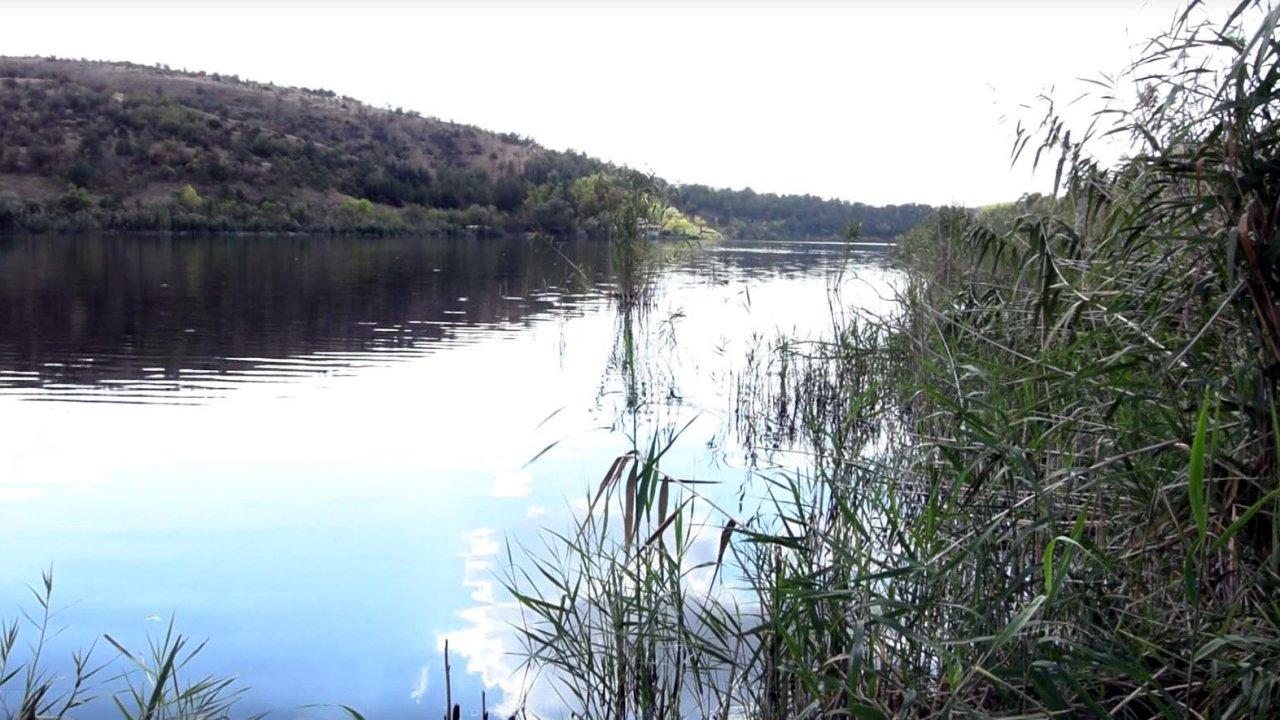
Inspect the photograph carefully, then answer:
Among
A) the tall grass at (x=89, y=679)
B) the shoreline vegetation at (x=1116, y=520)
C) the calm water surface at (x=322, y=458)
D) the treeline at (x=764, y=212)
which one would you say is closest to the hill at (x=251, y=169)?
the treeline at (x=764, y=212)

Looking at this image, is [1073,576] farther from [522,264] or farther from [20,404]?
[522,264]

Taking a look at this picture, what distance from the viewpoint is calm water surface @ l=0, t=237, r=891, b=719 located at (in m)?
4.87

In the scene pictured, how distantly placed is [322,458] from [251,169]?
53.1m

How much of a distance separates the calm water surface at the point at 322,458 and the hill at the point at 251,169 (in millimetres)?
17909

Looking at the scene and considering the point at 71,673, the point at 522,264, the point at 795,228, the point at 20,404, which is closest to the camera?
the point at 71,673

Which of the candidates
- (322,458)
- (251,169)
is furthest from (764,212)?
(322,458)

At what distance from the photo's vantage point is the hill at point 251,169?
44344 mm

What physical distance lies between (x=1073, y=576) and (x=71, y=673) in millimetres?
3818

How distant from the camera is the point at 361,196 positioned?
60.1 meters

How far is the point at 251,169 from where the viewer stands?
186 ft

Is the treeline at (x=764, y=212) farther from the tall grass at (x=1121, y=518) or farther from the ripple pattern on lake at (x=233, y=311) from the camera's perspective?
the tall grass at (x=1121, y=518)

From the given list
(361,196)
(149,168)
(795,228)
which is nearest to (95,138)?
(149,168)

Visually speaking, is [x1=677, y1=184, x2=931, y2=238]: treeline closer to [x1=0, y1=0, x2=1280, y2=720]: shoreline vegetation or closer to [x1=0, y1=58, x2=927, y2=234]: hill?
[x1=0, y1=58, x2=927, y2=234]: hill

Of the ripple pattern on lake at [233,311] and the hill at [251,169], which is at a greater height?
the hill at [251,169]
